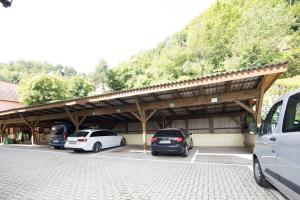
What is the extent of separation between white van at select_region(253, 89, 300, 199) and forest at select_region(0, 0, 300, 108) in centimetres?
1926

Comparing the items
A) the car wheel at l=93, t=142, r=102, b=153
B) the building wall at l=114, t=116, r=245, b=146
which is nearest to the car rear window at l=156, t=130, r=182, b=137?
the car wheel at l=93, t=142, r=102, b=153

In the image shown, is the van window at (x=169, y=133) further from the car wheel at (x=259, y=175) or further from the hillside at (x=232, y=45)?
the hillside at (x=232, y=45)

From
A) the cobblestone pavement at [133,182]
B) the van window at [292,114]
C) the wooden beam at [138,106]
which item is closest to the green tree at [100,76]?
the wooden beam at [138,106]

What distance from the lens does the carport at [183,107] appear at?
1028cm

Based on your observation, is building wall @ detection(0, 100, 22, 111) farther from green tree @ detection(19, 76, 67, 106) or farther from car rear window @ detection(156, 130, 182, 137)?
car rear window @ detection(156, 130, 182, 137)

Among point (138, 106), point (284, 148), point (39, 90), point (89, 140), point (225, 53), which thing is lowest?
point (89, 140)

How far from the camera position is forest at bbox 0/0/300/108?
25.9 m

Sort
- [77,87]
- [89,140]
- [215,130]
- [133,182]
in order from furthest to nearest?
[77,87] → [215,130] → [89,140] → [133,182]

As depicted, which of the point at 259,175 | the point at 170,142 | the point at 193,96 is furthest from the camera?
the point at 193,96

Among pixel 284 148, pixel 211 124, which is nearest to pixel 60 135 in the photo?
pixel 211 124

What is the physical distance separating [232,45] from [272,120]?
27322 millimetres

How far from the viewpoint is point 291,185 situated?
3.39m

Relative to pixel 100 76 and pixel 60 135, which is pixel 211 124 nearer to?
pixel 60 135

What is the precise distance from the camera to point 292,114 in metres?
3.92
